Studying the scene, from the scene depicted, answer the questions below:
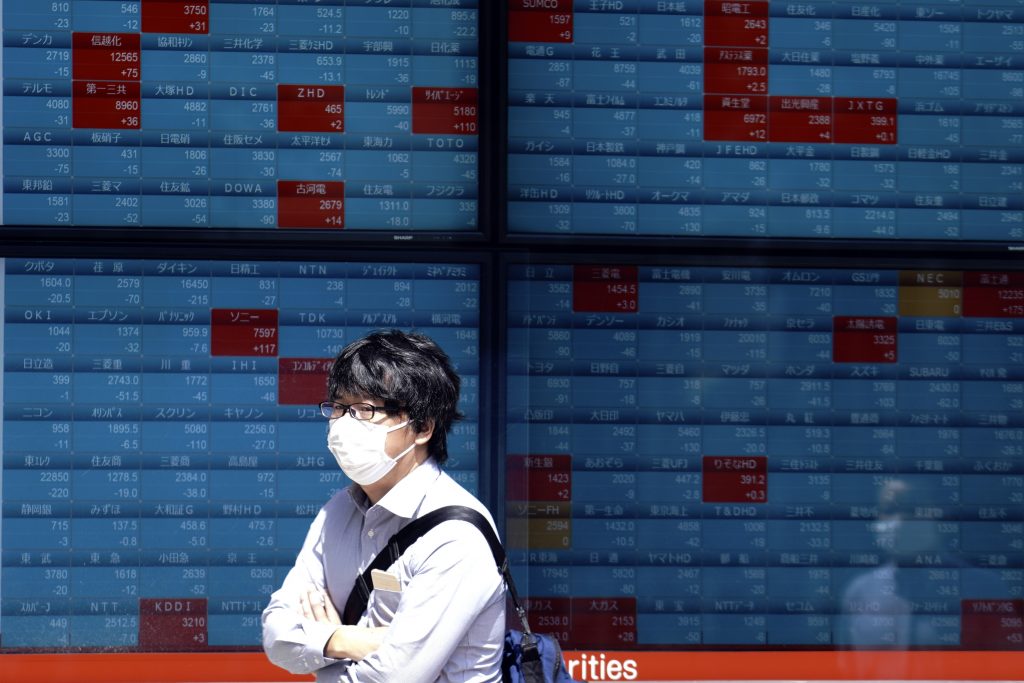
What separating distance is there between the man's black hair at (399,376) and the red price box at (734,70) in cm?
214

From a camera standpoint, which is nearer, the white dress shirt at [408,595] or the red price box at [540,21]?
the white dress shirt at [408,595]

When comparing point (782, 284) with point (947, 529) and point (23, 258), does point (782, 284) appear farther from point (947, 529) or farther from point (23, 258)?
point (23, 258)

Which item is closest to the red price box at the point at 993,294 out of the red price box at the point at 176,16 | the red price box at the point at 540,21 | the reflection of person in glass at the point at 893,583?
the reflection of person in glass at the point at 893,583

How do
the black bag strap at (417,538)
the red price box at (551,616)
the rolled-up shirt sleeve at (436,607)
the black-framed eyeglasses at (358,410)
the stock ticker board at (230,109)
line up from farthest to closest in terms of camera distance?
1. the red price box at (551,616)
2. the stock ticker board at (230,109)
3. the black-framed eyeglasses at (358,410)
4. the black bag strap at (417,538)
5. the rolled-up shirt sleeve at (436,607)

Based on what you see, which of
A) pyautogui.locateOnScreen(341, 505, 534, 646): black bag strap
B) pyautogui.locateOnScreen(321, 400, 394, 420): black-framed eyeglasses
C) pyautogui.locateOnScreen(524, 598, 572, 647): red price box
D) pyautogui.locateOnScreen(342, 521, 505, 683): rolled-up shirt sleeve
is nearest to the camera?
pyautogui.locateOnScreen(342, 521, 505, 683): rolled-up shirt sleeve

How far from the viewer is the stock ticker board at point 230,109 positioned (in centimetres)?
409

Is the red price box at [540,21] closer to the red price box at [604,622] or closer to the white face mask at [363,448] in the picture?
the white face mask at [363,448]

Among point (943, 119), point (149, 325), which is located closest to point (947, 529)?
point (943, 119)

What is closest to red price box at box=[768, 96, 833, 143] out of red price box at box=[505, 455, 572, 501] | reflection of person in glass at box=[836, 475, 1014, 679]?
reflection of person in glass at box=[836, 475, 1014, 679]

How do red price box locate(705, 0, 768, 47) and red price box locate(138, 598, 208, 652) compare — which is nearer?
red price box locate(138, 598, 208, 652)

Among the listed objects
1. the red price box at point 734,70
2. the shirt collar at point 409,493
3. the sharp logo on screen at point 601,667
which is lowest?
the sharp logo on screen at point 601,667

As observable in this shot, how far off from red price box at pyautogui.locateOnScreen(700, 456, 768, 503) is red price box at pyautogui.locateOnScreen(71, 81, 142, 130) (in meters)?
2.67

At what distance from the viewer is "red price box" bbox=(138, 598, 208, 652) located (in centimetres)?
409

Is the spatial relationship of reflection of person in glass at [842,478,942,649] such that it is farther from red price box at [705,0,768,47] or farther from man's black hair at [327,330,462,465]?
man's black hair at [327,330,462,465]
